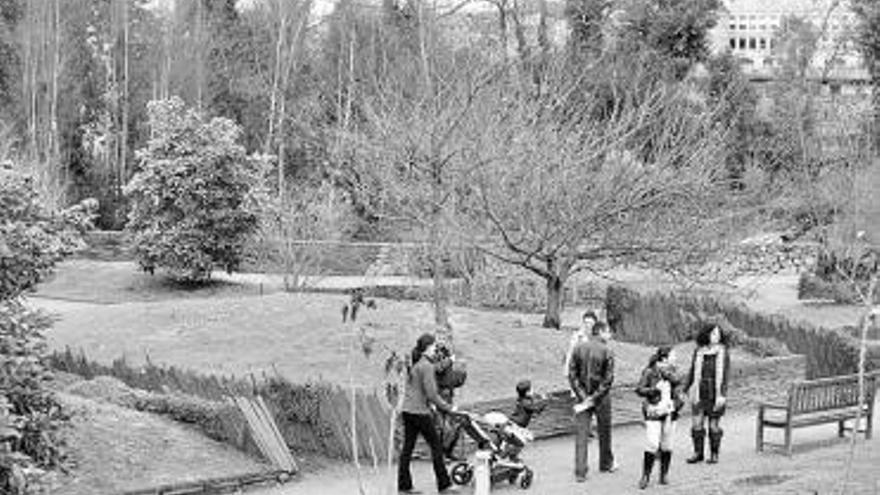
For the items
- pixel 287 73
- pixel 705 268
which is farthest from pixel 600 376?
pixel 287 73

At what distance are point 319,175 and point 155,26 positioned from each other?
54.7 feet

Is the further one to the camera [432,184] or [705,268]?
[705,268]

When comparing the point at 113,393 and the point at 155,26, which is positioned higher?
the point at 155,26

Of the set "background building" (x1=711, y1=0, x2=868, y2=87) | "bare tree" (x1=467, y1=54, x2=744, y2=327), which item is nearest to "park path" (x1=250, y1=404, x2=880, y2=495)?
"bare tree" (x1=467, y1=54, x2=744, y2=327)

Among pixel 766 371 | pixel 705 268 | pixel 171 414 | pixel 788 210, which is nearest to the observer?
pixel 171 414

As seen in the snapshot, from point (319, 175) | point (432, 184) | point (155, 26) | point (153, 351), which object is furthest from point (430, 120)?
point (155, 26)

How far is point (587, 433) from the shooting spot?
15.7 meters

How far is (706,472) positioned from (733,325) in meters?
11.7

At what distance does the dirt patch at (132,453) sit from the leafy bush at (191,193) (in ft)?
75.2

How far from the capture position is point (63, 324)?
27.5 m

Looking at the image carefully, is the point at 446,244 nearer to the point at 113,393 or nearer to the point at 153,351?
the point at 153,351

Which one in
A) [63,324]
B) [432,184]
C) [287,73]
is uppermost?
[287,73]

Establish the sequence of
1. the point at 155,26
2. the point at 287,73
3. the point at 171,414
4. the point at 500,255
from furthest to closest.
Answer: the point at 155,26 < the point at 287,73 < the point at 500,255 < the point at 171,414

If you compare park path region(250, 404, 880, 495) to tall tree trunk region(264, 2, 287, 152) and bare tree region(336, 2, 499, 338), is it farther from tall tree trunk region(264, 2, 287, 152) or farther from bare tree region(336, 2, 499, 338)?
tall tree trunk region(264, 2, 287, 152)
